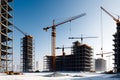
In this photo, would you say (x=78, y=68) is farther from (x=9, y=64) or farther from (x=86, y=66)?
(x=9, y=64)

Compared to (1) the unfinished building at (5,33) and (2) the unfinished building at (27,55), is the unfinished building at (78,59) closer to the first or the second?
(2) the unfinished building at (27,55)

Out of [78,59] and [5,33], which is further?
[78,59]

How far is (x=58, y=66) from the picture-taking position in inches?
7205

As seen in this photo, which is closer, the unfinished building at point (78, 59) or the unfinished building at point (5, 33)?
the unfinished building at point (5, 33)

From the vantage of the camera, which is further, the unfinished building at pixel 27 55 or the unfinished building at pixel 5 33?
the unfinished building at pixel 27 55

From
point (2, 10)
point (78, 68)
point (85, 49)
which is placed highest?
point (2, 10)

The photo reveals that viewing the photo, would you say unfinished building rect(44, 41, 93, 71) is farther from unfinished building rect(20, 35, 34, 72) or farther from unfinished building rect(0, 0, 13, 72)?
unfinished building rect(0, 0, 13, 72)

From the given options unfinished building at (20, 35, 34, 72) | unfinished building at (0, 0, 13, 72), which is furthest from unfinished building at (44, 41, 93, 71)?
unfinished building at (0, 0, 13, 72)

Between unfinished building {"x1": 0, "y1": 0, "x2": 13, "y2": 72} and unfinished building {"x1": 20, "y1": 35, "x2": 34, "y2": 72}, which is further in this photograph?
unfinished building {"x1": 20, "y1": 35, "x2": 34, "y2": 72}

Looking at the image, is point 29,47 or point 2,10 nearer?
point 2,10

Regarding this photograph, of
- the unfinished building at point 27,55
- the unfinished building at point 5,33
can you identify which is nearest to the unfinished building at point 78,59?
the unfinished building at point 27,55

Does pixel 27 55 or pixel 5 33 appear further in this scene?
pixel 27 55

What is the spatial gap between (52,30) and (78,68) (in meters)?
57.2

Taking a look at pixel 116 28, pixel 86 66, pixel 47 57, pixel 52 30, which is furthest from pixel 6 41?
pixel 47 57
